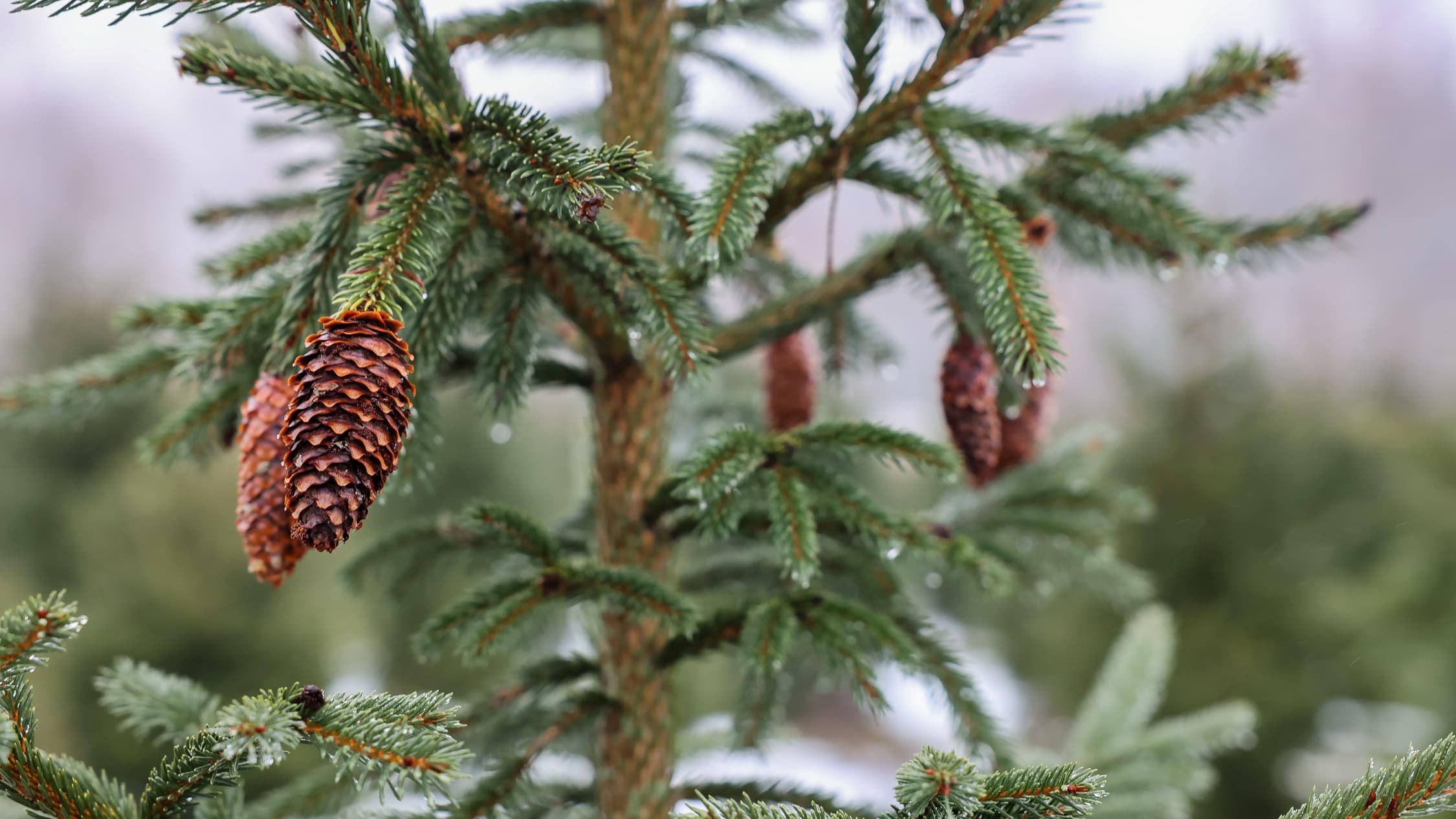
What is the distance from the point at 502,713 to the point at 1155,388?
12.7 ft

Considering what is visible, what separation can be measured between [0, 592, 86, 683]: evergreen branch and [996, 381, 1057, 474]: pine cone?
40.0 inches

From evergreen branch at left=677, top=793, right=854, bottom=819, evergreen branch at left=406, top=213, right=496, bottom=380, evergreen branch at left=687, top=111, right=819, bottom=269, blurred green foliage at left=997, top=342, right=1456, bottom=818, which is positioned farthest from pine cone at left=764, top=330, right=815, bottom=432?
blurred green foliage at left=997, top=342, right=1456, bottom=818

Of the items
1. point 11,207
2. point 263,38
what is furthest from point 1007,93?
point 11,207

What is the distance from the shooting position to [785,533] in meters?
0.77

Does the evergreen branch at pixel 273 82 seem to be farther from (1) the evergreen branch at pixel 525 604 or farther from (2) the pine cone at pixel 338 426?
(1) the evergreen branch at pixel 525 604

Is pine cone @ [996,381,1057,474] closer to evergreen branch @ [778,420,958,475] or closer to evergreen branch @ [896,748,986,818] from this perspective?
evergreen branch @ [778,420,958,475]

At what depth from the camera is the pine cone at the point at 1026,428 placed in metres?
1.19

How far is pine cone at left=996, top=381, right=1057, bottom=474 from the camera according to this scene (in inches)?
46.7

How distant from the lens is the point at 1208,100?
36.4 inches

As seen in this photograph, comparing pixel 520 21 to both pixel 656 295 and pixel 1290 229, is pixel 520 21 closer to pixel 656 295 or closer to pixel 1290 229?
pixel 656 295

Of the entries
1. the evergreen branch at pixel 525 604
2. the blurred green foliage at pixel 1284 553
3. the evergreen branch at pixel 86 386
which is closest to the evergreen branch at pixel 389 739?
the evergreen branch at pixel 525 604

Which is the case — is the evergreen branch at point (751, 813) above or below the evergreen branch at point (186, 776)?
above

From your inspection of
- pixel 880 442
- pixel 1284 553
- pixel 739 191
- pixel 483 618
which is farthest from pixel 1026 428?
pixel 1284 553

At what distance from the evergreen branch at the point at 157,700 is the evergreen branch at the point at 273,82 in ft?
1.70
